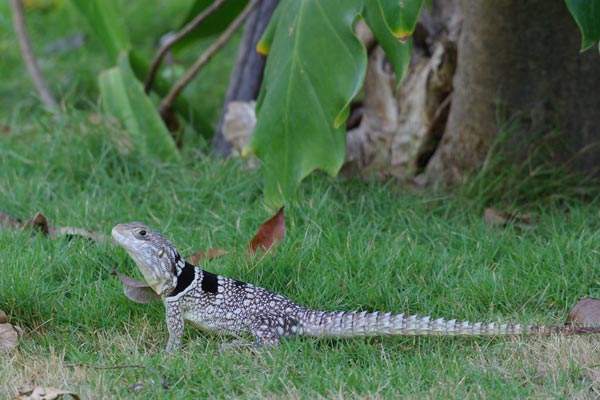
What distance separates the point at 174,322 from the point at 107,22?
3160 millimetres

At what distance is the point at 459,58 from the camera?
17.1ft

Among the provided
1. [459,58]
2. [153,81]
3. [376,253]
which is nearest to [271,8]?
[153,81]

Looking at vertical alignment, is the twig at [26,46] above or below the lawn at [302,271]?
above

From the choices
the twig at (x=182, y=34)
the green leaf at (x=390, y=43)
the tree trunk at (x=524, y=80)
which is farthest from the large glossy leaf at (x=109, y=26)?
the green leaf at (x=390, y=43)

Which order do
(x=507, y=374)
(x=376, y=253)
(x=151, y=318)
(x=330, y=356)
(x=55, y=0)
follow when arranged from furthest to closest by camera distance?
(x=55, y=0) < (x=376, y=253) < (x=151, y=318) < (x=330, y=356) < (x=507, y=374)

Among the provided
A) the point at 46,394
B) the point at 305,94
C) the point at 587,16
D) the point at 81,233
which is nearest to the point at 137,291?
the point at 81,233

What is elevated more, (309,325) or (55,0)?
(55,0)

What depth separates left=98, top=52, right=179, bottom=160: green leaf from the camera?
19.1 ft

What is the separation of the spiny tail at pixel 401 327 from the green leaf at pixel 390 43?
110 cm

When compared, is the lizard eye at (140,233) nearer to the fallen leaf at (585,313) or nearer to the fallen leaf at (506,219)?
the fallen leaf at (585,313)

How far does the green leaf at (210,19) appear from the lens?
6.46 m

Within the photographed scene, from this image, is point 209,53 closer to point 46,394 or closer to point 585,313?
point 585,313

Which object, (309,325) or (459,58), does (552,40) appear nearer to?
(459,58)

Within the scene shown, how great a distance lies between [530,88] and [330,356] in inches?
91.6
